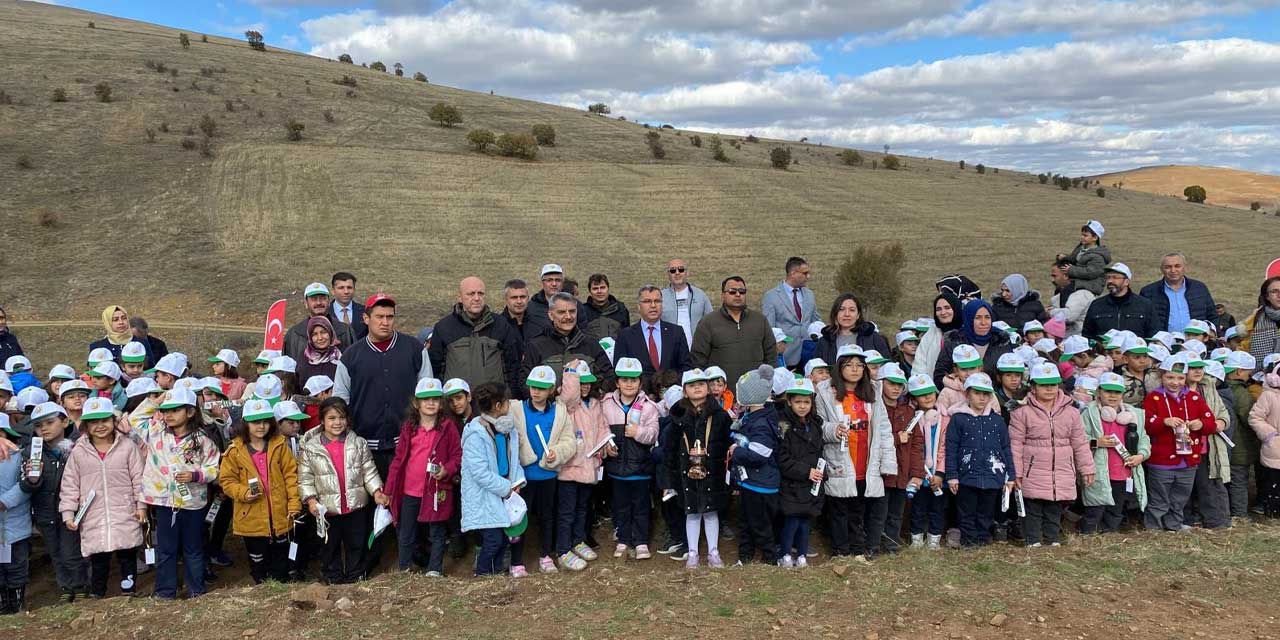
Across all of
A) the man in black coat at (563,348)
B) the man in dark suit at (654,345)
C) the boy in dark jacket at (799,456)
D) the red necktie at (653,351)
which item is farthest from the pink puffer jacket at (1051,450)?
the man in black coat at (563,348)

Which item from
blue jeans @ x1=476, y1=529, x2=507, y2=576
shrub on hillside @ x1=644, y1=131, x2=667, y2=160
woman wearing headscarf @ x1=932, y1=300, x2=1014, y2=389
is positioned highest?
shrub on hillside @ x1=644, y1=131, x2=667, y2=160

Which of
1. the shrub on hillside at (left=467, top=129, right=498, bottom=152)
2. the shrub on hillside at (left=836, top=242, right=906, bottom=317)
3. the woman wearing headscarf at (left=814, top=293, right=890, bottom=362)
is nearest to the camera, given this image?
the woman wearing headscarf at (left=814, top=293, right=890, bottom=362)

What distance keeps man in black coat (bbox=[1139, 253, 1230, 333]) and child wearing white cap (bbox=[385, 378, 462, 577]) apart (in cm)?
785

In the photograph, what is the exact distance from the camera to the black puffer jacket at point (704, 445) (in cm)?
625

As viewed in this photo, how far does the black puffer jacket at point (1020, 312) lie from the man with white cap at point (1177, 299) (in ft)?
4.01

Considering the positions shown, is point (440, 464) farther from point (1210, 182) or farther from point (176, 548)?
point (1210, 182)

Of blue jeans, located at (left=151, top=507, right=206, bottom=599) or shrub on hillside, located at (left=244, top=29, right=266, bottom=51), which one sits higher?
shrub on hillside, located at (left=244, top=29, right=266, bottom=51)

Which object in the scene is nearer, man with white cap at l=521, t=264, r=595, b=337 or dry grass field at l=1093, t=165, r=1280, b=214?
man with white cap at l=521, t=264, r=595, b=337

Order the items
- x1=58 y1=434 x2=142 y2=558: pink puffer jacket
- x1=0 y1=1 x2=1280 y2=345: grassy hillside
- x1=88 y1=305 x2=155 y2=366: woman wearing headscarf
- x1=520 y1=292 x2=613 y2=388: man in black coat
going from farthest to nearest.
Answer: x1=0 y1=1 x2=1280 y2=345: grassy hillside < x1=88 y1=305 x2=155 y2=366: woman wearing headscarf < x1=520 y1=292 x2=613 y2=388: man in black coat < x1=58 y1=434 x2=142 y2=558: pink puffer jacket

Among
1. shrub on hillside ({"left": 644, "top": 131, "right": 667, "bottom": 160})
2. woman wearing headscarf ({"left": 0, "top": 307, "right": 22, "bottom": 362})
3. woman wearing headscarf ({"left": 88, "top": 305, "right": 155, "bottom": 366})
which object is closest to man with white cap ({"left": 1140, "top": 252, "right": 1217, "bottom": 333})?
woman wearing headscarf ({"left": 88, "top": 305, "right": 155, "bottom": 366})

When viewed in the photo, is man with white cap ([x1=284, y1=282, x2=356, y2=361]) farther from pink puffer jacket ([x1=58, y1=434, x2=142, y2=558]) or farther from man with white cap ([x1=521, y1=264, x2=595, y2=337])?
man with white cap ([x1=521, y1=264, x2=595, y2=337])

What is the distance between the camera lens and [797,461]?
19.8ft

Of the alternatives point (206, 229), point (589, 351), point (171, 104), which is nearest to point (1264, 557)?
point (589, 351)

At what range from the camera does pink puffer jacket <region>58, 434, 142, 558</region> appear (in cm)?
592
